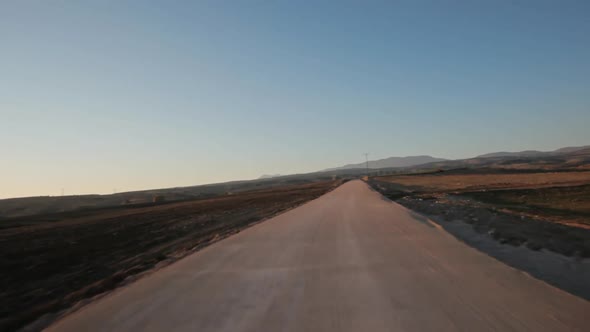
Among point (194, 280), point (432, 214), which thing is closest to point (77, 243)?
point (194, 280)

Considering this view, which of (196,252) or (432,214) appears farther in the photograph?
(432,214)

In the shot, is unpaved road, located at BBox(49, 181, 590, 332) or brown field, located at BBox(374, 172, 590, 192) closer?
unpaved road, located at BBox(49, 181, 590, 332)

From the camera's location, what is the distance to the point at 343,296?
587cm

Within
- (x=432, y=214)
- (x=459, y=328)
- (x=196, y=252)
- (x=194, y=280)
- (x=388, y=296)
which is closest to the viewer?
(x=459, y=328)

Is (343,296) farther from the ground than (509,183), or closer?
farther from the ground

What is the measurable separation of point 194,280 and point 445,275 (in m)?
4.79

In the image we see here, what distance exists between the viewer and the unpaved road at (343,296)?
466 cm

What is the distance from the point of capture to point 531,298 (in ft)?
16.9

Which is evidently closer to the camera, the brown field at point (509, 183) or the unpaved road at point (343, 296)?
the unpaved road at point (343, 296)

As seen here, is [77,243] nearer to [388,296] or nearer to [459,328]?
[388,296]

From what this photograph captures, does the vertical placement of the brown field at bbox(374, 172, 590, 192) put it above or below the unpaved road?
below

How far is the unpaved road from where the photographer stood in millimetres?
4656

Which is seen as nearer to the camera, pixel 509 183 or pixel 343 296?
pixel 343 296

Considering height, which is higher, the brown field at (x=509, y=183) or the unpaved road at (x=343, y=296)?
the unpaved road at (x=343, y=296)
